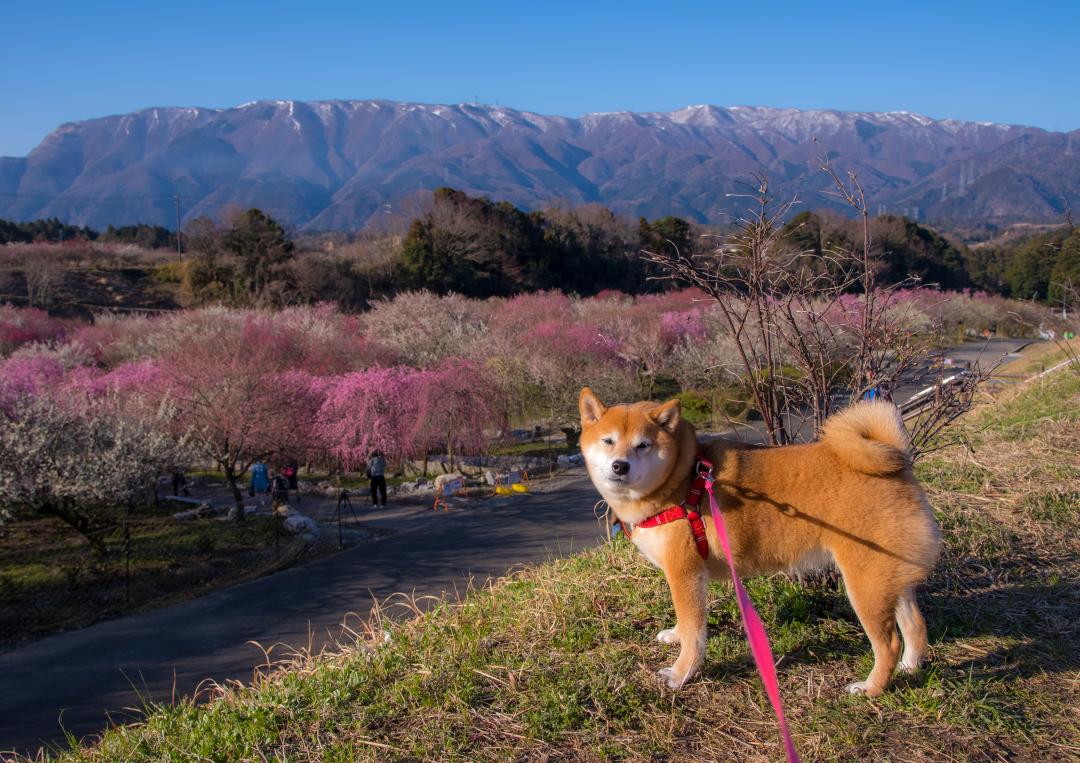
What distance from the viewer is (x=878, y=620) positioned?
2.95 metres

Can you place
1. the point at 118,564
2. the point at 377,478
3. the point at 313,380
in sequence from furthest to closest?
the point at 313,380, the point at 377,478, the point at 118,564

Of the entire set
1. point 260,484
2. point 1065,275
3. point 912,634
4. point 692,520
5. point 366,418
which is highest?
point 1065,275

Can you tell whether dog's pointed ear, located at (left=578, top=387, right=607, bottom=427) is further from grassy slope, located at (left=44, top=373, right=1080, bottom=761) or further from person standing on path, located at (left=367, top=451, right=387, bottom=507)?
person standing on path, located at (left=367, top=451, right=387, bottom=507)

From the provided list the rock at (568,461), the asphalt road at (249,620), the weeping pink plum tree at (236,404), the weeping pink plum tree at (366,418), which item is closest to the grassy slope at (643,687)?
the asphalt road at (249,620)

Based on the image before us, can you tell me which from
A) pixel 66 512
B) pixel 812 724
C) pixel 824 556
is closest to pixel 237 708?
pixel 812 724

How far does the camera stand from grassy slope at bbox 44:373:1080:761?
9.01 feet

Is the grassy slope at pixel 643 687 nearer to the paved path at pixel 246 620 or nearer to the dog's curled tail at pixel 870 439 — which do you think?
the dog's curled tail at pixel 870 439

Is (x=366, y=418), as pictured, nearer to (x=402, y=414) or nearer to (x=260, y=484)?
(x=402, y=414)

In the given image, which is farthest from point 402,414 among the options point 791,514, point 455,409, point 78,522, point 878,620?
point 878,620

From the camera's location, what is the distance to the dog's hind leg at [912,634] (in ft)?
10.1

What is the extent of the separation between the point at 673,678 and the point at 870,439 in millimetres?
1273

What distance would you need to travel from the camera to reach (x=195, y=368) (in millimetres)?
18953

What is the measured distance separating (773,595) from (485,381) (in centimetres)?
1859

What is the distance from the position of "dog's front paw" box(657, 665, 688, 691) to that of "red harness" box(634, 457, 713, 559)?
48cm
